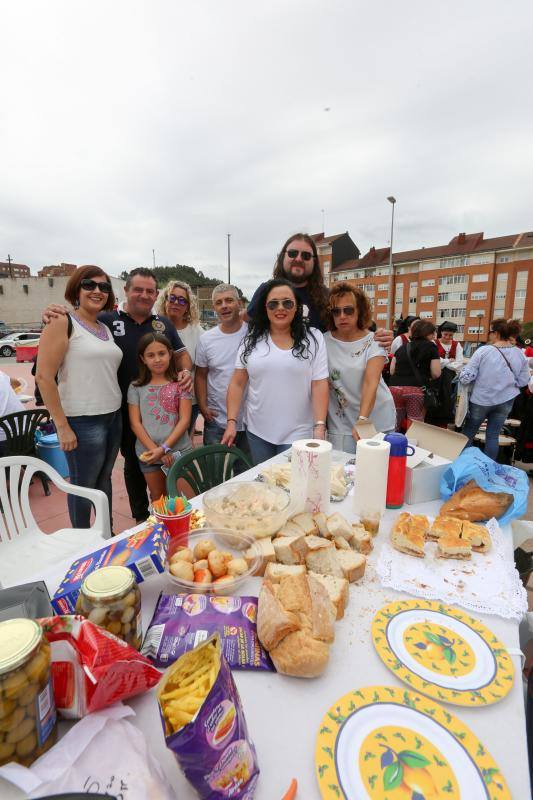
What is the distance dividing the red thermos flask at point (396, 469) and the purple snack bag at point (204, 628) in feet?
2.96

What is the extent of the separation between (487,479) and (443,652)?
1006 millimetres

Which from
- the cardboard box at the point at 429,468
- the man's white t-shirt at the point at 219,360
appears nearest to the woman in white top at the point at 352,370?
the cardboard box at the point at 429,468

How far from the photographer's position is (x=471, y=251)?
38.8 m

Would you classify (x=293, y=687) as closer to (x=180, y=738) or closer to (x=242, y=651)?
(x=242, y=651)

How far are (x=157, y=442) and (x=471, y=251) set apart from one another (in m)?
44.8

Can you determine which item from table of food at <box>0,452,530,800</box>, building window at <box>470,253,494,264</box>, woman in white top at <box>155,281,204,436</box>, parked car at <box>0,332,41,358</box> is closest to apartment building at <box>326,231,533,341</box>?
building window at <box>470,253,494,264</box>

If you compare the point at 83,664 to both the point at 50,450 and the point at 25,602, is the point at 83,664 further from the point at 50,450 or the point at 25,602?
the point at 50,450

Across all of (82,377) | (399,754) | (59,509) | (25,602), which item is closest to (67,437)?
(82,377)

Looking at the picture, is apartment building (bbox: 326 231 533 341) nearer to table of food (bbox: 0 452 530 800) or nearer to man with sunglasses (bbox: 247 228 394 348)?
man with sunglasses (bbox: 247 228 394 348)

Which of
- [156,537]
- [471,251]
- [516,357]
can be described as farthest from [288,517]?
[471,251]

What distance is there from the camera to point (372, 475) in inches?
64.0

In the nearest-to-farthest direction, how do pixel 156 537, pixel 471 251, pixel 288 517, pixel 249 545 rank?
1. pixel 156 537
2. pixel 249 545
3. pixel 288 517
4. pixel 471 251

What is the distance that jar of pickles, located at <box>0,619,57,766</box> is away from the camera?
2.07ft

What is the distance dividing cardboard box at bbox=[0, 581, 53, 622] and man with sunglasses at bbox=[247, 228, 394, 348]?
246 centimetres
